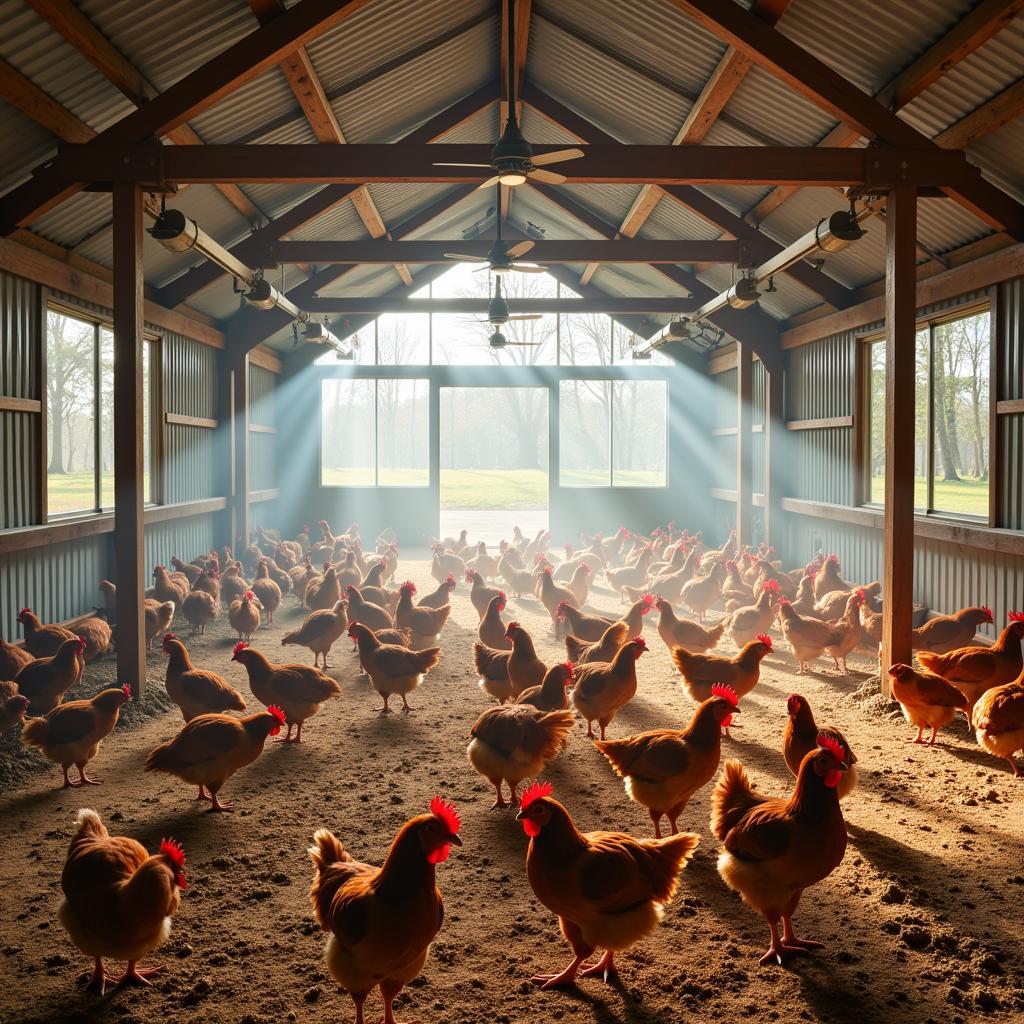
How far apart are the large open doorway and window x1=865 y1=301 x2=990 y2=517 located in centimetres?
1978

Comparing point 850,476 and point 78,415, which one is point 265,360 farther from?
point 850,476

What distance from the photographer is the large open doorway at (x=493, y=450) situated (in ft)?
99.6

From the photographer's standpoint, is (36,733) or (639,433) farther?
(639,433)

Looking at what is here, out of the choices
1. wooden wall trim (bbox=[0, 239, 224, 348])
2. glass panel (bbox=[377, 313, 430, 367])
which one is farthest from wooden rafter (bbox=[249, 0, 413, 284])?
glass panel (bbox=[377, 313, 430, 367])

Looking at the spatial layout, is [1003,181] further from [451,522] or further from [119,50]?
[451,522]

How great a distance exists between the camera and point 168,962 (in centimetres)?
331

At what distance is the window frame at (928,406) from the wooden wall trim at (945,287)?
173 millimetres

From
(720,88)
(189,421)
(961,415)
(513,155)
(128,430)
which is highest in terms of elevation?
(720,88)

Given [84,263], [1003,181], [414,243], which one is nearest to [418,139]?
[414,243]

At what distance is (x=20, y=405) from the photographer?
791 cm

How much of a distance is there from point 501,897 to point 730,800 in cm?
118

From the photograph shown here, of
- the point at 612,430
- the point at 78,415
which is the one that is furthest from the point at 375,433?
the point at 78,415

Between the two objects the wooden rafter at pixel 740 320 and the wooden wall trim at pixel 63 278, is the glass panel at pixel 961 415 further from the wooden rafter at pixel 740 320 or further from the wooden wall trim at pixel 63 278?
the wooden wall trim at pixel 63 278

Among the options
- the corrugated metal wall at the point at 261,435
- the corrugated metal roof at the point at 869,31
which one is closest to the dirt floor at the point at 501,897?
the corrugated metal roof at the point at 869,31
